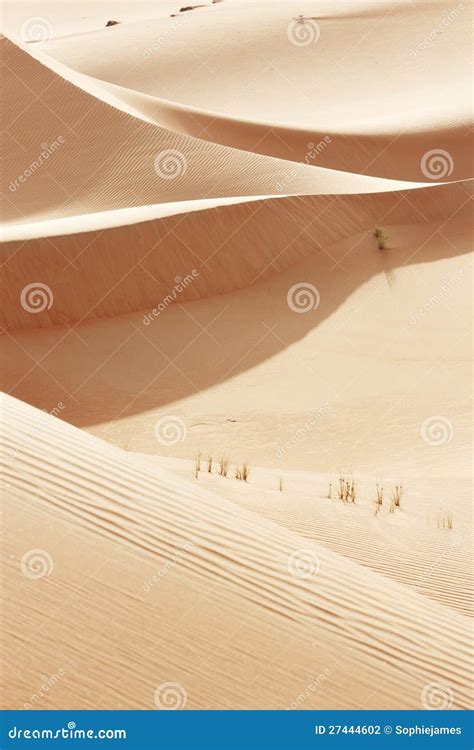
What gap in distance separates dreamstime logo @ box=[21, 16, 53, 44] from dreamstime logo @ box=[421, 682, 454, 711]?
109 ft

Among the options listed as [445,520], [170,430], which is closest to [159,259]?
[170,430]

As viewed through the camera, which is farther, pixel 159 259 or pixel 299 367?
pixel 159 259

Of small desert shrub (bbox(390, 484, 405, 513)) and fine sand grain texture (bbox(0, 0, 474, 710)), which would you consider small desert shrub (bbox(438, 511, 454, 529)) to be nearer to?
fine sand grain texture (bbox(0, 0, 474, 710))

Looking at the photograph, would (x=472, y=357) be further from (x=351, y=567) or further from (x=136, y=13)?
(x=136, y=13)

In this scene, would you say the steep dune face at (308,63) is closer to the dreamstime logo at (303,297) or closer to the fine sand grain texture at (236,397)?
the fine sand grain texture at (236,397)

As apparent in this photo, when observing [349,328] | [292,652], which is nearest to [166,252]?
[349,328]

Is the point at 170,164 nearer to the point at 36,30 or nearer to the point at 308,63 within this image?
the point at 308,63

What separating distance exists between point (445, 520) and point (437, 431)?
8.79 feet

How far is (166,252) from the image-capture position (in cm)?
1209
